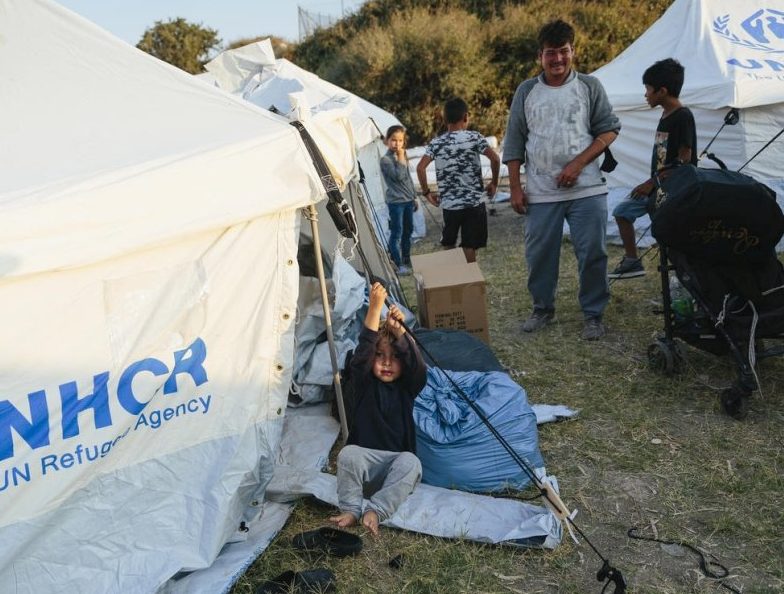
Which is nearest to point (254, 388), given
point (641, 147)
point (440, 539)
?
point (440, 539)

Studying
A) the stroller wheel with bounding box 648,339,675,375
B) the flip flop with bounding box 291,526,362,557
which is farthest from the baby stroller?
the flip flop with bounding box 291,526,362,557

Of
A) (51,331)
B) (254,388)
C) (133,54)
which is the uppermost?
(133,54)

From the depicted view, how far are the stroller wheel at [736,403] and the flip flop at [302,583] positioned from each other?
7.45 ft

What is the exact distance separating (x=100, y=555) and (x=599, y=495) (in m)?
2.04

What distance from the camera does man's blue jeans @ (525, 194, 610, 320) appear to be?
16.4 ft

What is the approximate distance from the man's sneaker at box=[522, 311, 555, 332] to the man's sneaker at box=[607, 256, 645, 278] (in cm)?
122

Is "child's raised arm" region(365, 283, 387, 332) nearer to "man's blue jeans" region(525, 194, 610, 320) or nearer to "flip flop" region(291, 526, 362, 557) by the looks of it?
"flip flop" region(291, 526, 362, 557)

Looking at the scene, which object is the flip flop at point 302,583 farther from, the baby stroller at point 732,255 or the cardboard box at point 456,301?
the cardboard box at point 456,301

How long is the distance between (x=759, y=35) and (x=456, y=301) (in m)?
5.54

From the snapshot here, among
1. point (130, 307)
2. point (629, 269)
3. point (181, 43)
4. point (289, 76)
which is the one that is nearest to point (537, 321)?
point (629, 269)

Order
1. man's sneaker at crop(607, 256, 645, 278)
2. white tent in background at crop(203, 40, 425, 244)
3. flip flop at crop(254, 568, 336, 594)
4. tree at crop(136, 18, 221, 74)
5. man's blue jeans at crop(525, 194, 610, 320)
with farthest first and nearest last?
tree at crop(136, 18, 221, 74) < white tent in background at crop(203, 40, 425, 244) < man's sneaker at crop(607, 256, 645, 278) < man's blue jeans at crop(525, 194, 610, 320) < flip flop at crop(254, 568, 336, 594)

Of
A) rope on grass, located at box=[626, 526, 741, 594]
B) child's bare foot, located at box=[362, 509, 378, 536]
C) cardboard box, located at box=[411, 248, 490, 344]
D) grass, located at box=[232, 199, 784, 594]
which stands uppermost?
cardboard box, located at box=[411, 248, 490, 344]

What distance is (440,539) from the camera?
9.65 ft

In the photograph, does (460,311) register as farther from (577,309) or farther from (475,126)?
(475,126)
